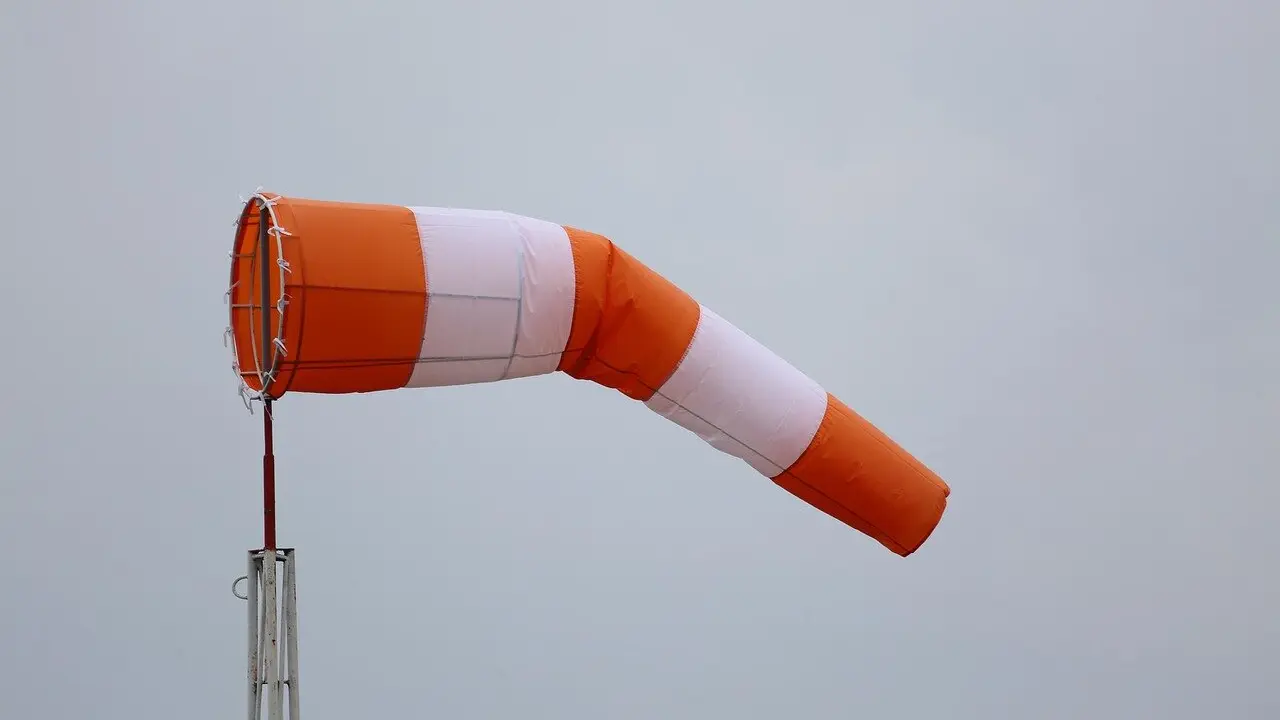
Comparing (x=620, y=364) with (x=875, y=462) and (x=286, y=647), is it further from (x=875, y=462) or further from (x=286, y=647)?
(x=286, y=647)

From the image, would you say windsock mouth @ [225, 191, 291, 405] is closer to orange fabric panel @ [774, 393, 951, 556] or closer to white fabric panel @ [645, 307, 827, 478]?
white fabric panel @ [645, 307, 827, 478]

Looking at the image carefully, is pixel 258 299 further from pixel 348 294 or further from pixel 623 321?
pixel 623 321

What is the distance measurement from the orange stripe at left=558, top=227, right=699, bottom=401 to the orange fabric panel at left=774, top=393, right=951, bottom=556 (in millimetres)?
695

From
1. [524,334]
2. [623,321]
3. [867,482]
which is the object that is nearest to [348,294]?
[524,334]

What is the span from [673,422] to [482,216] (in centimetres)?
117

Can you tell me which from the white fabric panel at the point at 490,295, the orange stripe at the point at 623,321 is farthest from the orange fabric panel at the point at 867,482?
the white fabric panel at the point at 490,295

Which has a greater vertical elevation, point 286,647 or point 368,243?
point 368,243

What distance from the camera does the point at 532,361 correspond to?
4.88 m

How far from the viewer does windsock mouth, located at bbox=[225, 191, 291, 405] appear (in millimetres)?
4367

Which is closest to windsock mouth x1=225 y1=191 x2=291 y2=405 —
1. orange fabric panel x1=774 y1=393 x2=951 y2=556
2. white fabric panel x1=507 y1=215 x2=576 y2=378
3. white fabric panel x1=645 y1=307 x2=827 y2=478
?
white fabric panel x1=507 y1=215 x2=576 y2=378

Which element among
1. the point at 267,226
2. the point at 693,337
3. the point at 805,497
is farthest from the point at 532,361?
the point at 805,497

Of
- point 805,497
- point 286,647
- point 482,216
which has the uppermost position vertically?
point 482,216

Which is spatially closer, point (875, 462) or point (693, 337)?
point (693, 337)

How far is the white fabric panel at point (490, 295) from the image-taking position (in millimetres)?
4578
